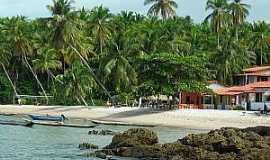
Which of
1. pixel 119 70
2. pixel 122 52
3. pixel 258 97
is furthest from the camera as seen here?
pixel 122 52

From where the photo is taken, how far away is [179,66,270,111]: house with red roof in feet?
249

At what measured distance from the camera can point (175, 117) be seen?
6838 centimetres

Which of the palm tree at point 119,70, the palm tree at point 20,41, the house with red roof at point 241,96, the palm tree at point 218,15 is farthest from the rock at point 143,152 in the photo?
the palm tree at point 218,15

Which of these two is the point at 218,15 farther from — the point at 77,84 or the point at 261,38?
the point at 77,84

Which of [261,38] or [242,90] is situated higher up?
[261,38]

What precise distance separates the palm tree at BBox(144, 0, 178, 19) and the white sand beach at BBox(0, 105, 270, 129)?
32555 millimetres

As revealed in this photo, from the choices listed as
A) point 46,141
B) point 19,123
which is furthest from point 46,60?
point 46,141

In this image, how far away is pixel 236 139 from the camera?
110 feet

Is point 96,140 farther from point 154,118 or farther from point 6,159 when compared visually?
point 154,118

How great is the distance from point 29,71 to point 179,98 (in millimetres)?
35397

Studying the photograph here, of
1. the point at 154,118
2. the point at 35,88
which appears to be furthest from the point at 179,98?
the point at 35,88

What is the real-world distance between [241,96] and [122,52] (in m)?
17.6

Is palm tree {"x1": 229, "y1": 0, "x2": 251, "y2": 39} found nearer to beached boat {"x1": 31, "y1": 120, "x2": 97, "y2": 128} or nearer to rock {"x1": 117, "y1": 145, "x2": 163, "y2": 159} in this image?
beached boat {"x1": 31, "y1": 120, "x2": 97, "y2": 128}

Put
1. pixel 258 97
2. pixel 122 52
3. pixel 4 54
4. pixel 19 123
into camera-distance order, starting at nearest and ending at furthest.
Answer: pixel 19 123
pixel 258 97
pixel 122 52
pixel 4 54
